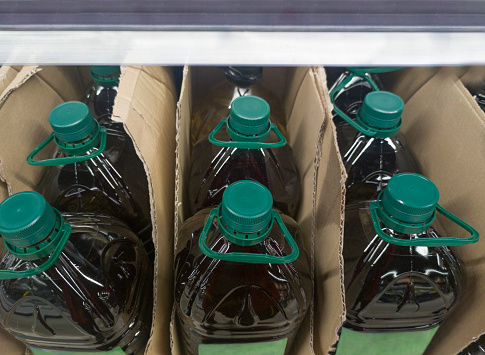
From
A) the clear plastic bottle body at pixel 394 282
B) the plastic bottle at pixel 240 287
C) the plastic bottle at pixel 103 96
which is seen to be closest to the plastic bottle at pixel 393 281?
the clear plastic bottle body at pixel 394 282

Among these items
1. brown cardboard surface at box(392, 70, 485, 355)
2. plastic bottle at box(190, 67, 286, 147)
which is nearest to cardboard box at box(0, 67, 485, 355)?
brown cardboard surface at box(392, 70, 485, 355)

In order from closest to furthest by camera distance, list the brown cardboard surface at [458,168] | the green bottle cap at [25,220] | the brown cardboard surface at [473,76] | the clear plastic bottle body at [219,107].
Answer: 1. the green bottle cap at [25,220]
2. the brown cardboard surface at [458,168]
3. the brown cardboard surface at [473,76]
4. the clear plastic bottle body at [219,107]

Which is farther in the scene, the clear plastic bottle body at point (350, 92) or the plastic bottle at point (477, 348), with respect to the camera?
the clear plastic bottle body at point (350, 92)

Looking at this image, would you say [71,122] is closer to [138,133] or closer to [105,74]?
[138,133]

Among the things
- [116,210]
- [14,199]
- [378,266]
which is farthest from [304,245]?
[14,199]

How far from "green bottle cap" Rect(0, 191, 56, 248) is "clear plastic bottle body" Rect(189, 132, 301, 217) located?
346 millimetres

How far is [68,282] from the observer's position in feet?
2.14

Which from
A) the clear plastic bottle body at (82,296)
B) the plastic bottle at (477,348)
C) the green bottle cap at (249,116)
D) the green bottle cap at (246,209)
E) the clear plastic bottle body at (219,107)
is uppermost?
the green bottle cap at (249,116)

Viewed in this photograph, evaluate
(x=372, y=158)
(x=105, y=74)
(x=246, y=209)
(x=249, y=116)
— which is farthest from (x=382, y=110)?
(x=105, y=74)

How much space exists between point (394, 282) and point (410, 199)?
178 mm

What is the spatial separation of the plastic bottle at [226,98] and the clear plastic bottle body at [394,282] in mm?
419

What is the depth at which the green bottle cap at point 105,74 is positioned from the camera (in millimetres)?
900

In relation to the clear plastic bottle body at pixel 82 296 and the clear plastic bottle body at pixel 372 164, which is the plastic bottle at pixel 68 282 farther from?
the clear plastic bottle body at pixel 372 164

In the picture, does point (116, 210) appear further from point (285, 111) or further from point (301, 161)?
point (285, 111)
